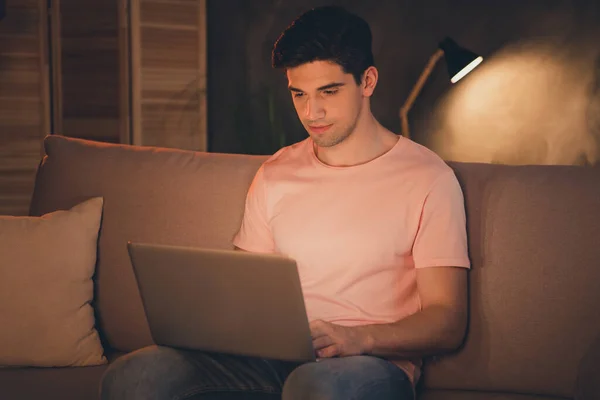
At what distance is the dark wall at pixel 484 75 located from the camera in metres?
3.14

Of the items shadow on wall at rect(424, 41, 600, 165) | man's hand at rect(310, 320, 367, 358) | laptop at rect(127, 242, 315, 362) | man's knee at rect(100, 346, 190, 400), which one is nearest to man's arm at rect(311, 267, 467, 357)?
man's hand at rect(310, 320, 367, 358)

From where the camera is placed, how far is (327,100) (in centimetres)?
177

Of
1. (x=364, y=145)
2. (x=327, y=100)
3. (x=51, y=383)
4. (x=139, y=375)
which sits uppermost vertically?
(x=327, y=100)

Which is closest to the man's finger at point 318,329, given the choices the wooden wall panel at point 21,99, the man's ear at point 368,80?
the man's ear at point 368,80

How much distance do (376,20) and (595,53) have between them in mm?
962

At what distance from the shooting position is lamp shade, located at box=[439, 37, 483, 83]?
9.35 feet

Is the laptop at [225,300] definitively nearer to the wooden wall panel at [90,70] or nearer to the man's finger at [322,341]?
the man's finger at [322,341]

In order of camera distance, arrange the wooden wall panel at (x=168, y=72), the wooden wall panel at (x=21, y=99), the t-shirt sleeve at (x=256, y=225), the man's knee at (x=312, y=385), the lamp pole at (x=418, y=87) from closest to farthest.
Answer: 1. the man's knee at (x=312, y=385)
2. the t-shirt sleeve at (x=256, y=225)
3. the lamp pole at (x=418, y=87)
4. the wooden wall panel at (x=21, y=99)
5. the wooden wall panel at (x=168, y=72)

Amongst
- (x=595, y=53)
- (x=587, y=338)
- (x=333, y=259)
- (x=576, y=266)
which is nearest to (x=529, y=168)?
(x=576, y=266)

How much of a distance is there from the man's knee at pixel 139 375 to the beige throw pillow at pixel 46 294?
16.6 inches

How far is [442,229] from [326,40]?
0.50 metres

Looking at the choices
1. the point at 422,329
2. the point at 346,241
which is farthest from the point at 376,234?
the point at 422,329

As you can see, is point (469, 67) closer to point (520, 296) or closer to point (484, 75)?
point (484, 75)

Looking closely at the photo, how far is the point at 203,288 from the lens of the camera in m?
1.39
